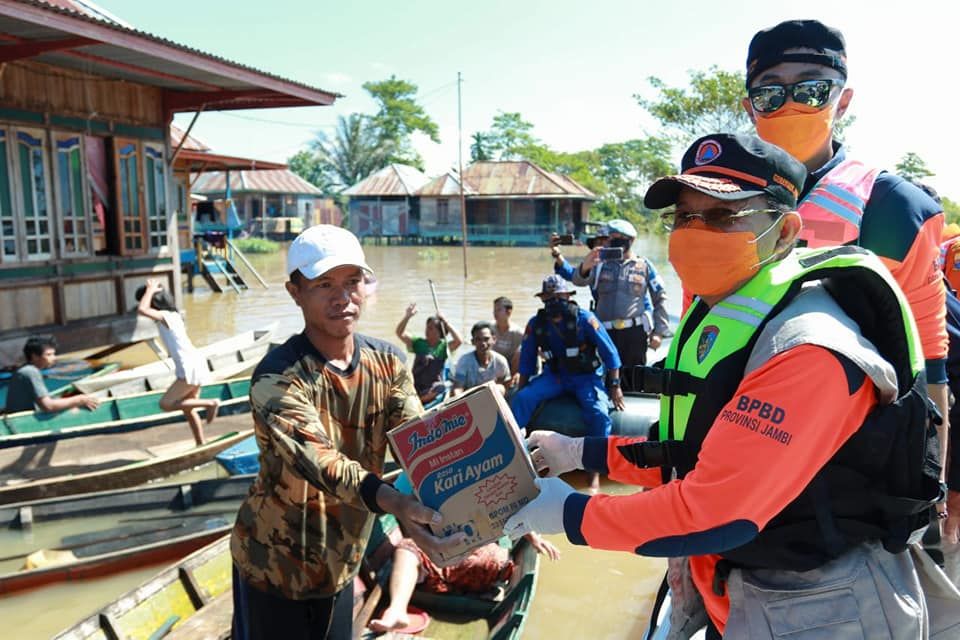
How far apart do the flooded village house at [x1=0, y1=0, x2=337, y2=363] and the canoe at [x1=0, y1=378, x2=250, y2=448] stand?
9.34ft

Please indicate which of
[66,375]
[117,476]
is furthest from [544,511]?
[66,375]

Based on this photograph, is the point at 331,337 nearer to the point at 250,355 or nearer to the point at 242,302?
the point at 250,355

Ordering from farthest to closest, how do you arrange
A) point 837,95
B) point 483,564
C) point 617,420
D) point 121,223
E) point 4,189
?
point 121,223 → point 4,189 → point 617,420 → point 483,564 → point 837,95

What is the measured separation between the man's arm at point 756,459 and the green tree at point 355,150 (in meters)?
56.9

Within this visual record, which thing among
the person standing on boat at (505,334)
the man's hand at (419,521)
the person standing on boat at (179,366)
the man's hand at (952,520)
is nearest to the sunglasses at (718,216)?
the man's hand at (419,521)

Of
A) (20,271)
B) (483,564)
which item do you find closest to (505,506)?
(483,564)

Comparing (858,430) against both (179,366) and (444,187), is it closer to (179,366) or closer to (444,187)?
(179,366)

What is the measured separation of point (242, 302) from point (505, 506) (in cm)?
2273

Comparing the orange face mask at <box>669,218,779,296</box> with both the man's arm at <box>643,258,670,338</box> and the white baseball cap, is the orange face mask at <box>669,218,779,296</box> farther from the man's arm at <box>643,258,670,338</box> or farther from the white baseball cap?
the man's arm at <box>643,258,670,338</box>

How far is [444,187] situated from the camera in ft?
148

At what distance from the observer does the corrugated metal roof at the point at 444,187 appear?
44.6m

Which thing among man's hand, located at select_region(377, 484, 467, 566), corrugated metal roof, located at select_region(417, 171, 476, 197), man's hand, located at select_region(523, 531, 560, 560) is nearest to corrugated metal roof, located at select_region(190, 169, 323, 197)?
corrugated metal roof, located at select_region(417, 171, 476, 197)

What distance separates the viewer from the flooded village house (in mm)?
10125

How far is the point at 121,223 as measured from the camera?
12.3m
